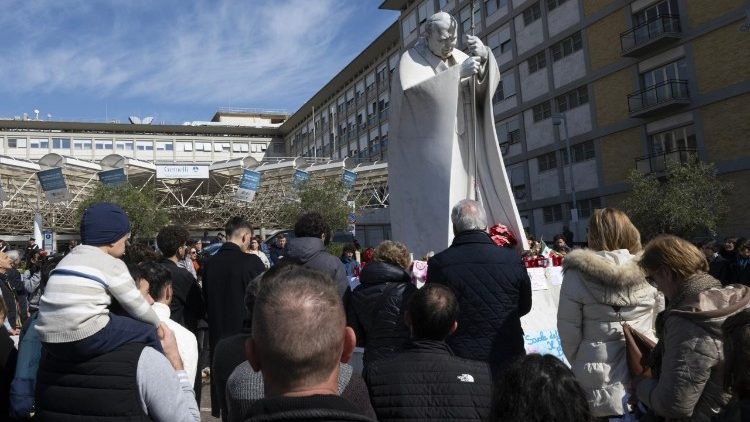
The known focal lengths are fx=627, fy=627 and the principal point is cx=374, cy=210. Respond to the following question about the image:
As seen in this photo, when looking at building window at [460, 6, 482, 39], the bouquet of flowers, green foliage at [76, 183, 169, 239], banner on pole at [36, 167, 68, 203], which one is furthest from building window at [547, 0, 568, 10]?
the bouquet of flowers

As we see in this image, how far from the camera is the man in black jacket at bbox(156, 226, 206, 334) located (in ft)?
17.3

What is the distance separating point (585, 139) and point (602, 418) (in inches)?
1262

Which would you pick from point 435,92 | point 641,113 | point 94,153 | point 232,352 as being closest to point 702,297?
point 232,352

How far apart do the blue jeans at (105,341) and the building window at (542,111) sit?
3563cm

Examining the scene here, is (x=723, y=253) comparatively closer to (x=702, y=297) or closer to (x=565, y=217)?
(x=702, y=297)

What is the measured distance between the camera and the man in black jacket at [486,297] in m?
3.79

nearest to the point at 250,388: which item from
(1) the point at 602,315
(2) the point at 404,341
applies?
(2) the point at 404,341

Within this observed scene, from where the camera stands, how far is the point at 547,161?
36.7m

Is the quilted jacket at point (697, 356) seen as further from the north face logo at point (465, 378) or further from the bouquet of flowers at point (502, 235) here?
the bouquet of flowers at point (502, 235)

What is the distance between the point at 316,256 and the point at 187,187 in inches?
1802

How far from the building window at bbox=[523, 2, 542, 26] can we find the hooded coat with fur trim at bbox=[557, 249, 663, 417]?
3573 centimetres

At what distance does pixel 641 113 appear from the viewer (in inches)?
1171

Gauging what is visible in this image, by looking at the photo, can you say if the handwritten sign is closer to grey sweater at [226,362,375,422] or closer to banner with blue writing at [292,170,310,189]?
grey sweater at [226,362,375,422]

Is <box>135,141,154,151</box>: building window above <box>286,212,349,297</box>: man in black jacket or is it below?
above
